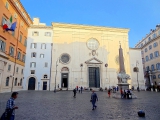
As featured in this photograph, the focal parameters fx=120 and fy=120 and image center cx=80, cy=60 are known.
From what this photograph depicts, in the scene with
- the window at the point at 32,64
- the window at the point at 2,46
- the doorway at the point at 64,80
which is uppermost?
the window at the point at 2,46

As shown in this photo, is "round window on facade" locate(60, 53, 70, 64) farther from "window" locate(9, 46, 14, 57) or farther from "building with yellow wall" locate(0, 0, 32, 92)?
"window" locate(9, 46, 14, 57)

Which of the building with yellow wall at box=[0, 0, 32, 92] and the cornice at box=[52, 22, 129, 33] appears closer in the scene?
the building with yellow wall at box=[0, 0, 32, 92]

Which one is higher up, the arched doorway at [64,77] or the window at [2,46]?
the window at [2,46]

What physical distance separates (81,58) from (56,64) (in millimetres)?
7658

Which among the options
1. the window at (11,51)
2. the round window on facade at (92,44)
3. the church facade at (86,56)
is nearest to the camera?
the window at (11,51)

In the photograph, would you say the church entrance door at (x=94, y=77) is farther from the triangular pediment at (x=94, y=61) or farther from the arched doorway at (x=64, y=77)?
the arched doorway at (x=64, y=77)

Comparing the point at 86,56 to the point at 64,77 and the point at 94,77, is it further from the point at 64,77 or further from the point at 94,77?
the point at 64,77

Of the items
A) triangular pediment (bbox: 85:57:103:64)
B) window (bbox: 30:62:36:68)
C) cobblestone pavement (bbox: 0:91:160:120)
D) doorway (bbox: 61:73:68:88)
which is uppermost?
triangular pediment (bbox: 85:57:103:64)

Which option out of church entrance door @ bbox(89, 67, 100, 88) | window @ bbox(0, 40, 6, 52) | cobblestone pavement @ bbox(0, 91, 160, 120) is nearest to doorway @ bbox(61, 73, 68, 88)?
church entrance door @ bbox(89, 67, 100, 88)

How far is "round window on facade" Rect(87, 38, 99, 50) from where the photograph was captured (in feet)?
125

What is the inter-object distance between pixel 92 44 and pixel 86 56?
4.68m

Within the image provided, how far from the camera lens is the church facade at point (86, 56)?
34.5 metres

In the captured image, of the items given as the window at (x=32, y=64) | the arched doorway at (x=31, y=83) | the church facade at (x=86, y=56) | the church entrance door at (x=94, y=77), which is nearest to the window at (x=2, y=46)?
the window at (x=32, y=64)

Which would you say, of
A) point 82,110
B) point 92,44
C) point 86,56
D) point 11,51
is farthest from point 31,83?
point 82,110
